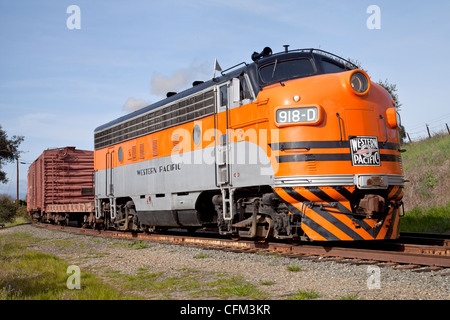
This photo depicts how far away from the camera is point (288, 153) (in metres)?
9.08

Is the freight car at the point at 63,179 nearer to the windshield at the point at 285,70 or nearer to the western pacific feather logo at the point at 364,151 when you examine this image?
the windshield at the point at 285,70

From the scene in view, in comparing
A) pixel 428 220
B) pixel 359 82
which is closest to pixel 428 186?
pixel 428 220

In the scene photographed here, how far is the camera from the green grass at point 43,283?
626 cm

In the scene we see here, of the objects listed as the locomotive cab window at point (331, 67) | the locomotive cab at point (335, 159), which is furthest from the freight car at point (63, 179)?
the locomotive cab at point (335, 159)

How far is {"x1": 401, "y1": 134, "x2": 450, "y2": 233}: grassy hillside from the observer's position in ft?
48.9

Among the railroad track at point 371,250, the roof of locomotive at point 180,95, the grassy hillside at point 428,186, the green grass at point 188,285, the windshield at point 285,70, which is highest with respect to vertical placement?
the roof of locomotive at point 180,95

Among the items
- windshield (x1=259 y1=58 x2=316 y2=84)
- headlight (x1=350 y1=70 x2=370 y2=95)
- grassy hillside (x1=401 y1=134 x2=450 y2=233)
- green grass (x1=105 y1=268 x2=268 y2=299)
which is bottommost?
green grass (x1=105 y1=268 x2=268 y2=299)

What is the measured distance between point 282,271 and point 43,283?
4048 millimetres

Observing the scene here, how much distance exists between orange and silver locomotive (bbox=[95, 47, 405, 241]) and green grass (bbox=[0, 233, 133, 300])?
3.92 m

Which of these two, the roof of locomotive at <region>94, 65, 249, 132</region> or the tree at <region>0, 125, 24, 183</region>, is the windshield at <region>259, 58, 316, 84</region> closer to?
the roof of locomotive at <region>94, 65, 249, 132</region>

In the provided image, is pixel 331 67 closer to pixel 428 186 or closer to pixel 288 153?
pixel 288 153

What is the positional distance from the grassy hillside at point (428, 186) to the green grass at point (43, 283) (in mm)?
10752

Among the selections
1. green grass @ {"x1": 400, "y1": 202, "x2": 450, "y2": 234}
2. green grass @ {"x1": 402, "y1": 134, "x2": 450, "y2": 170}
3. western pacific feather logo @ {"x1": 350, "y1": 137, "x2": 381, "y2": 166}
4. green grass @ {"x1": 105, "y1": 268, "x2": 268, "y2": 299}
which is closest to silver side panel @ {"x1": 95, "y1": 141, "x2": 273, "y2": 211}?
western pacific feather logo @ {"x1": 350, "y1": 137, "x2": 381, "y2": 166}
